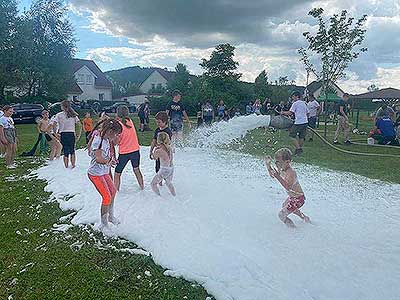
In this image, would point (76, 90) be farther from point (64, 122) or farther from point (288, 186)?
point (288, 186)

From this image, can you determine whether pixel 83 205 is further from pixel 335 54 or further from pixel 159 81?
pixel 159 81

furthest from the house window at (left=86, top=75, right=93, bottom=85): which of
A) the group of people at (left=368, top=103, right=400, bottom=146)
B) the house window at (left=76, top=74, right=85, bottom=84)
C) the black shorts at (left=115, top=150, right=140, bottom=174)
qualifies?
the black shorts at (left=115, top=150, right=140, bottom=174)

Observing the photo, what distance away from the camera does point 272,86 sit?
54.8 m

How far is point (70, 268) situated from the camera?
4551 mm

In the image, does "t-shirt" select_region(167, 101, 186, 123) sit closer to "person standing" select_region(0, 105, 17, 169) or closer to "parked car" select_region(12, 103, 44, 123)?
"person standing" select_region(0, 105, 17, 169)

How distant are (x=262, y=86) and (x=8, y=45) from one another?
30754mm

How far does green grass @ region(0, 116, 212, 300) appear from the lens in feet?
13.3

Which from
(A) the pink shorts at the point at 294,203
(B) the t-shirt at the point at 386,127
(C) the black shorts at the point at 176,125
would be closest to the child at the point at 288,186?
(A) the pink shorts at the point at 294,203

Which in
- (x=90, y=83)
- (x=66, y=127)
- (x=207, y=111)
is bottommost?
(x=207, y=111)

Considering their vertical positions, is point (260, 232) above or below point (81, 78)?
below

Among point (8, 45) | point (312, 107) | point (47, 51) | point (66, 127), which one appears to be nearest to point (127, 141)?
point (66, 127)

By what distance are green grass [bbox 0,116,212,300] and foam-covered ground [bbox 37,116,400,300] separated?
0.27 meters

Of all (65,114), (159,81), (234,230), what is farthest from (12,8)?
(159,81)

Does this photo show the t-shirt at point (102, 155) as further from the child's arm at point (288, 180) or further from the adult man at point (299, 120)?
the adult man at point (299, 120)
